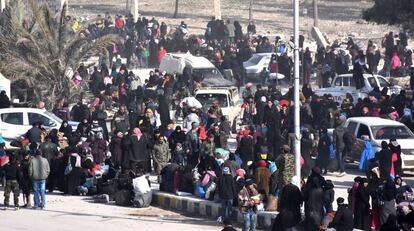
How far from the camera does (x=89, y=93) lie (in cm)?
4675

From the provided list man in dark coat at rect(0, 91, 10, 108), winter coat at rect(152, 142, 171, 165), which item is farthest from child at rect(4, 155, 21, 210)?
man in dark coat at rect(0, 91, 10, 108)

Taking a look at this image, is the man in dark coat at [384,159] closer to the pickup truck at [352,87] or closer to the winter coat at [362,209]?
the winter coat at [362,209]

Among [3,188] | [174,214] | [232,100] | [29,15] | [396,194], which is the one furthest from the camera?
[29,15]

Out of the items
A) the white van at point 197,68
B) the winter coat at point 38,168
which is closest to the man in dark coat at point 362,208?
the winter coat at point 38,168

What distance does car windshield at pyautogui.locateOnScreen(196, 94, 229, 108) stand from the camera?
42.9 m

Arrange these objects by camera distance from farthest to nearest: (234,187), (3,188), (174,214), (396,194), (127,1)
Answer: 1. (127,1)
2. (3,188)
3. (174,214)
4. (234,187)
5. (396,194)

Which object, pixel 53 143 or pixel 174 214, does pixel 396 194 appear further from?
pixel 53 143

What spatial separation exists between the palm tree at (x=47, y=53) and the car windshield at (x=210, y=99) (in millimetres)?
3963

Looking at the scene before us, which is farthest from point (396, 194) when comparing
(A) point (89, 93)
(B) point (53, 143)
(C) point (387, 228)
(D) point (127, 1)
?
(D) point (127, 1)

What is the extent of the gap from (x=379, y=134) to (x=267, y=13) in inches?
1817

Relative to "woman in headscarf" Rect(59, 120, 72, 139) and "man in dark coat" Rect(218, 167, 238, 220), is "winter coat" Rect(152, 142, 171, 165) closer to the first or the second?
"woman in headscarf" Rect(59, 120, 72, 139)

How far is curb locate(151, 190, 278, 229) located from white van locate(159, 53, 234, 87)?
17.7 metres

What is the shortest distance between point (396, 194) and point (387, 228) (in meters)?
3.58

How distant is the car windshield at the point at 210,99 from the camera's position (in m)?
42.9
